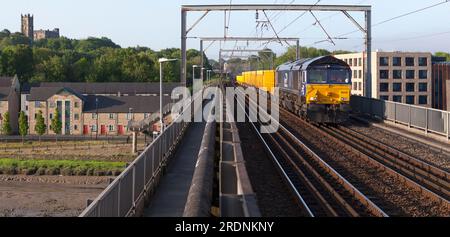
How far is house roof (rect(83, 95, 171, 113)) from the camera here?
273 feet

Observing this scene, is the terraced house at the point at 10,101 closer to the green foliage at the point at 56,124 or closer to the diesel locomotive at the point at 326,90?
the green foliage at the point at 56,124

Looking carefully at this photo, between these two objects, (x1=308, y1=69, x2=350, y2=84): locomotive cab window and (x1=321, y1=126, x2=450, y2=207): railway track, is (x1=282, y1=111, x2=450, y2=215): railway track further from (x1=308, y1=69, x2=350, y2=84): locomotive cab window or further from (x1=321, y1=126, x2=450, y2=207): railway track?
(x1=308, y1=69, x2=350, y2=84): locomotive cab window

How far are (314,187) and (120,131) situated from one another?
7137 centimetres

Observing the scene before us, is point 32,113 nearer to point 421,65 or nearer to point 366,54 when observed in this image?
point 421,65

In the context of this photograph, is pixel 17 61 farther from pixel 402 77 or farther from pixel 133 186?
pixel 133 186

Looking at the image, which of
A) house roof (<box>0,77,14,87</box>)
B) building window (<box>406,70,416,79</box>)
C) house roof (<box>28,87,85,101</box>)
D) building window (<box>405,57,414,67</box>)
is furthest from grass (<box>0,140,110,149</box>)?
building window (<box>405,57,414,67</box>)

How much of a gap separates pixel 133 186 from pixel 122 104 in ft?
249

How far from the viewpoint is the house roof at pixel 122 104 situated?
83.2m

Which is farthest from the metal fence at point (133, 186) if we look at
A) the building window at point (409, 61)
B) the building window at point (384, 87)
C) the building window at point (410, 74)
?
the building window at point (410, 74)

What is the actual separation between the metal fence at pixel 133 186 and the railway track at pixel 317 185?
10.9 ft

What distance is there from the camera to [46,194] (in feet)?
163

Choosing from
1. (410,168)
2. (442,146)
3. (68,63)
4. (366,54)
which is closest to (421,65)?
(366,54)

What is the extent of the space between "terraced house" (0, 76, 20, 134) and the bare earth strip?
109ft
